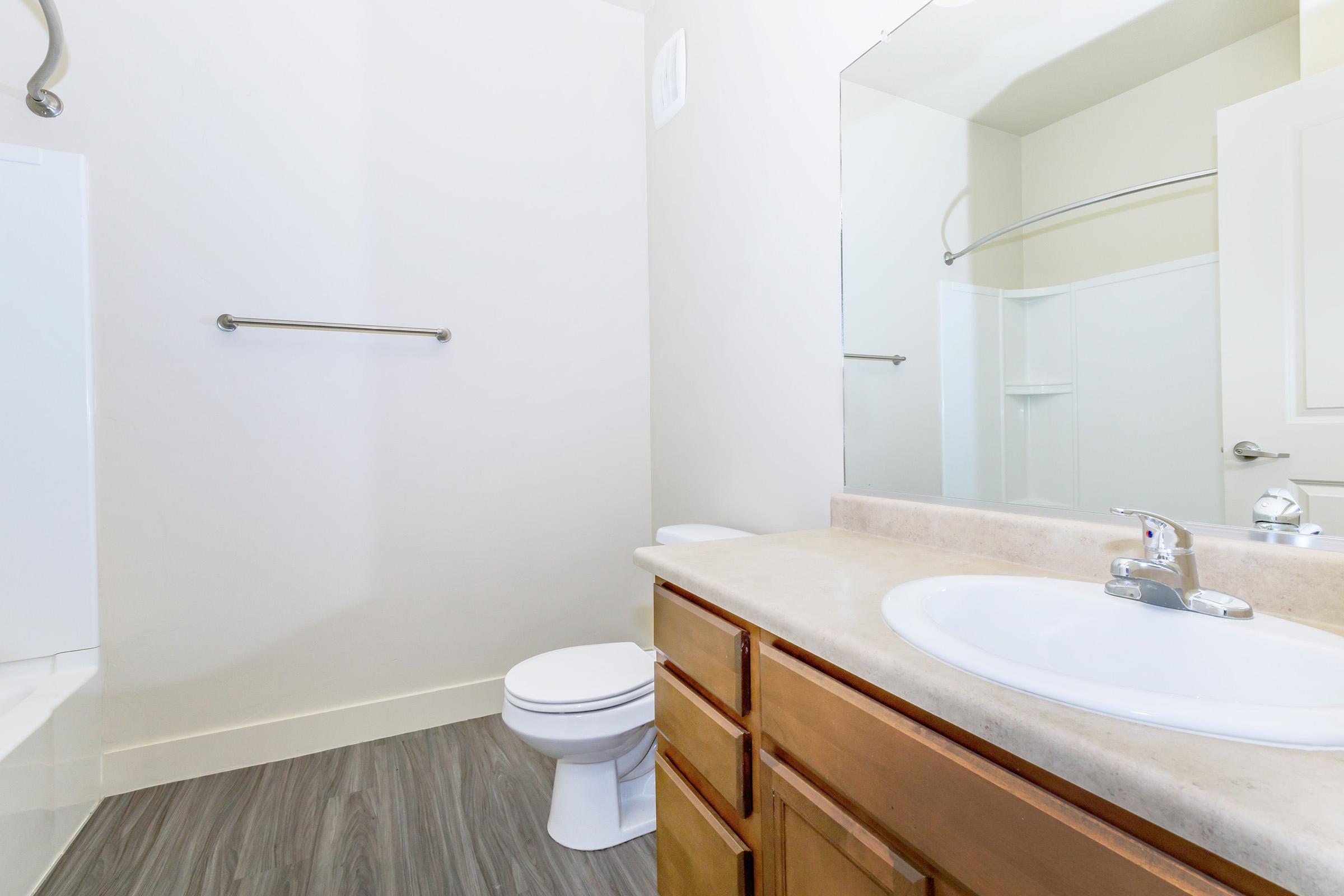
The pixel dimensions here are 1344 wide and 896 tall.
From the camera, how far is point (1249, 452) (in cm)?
77

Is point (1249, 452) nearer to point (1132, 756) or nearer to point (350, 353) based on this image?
point (1132, 756)

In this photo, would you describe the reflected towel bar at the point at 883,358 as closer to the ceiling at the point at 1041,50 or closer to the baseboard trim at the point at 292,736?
the ceiling at the point at 1041,50

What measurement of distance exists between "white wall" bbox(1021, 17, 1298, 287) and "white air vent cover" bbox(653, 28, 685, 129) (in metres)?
1.38

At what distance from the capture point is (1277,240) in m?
0.74

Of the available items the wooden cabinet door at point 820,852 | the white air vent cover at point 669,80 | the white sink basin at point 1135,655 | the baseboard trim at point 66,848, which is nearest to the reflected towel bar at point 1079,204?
the white sink basin at point 1135,655

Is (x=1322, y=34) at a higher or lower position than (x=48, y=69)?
lower

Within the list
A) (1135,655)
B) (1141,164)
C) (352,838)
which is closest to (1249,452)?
(1135,655)

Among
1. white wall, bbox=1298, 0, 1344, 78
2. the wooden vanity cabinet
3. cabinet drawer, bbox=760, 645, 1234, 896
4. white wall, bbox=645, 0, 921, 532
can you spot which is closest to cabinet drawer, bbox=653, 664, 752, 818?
the wooden vanity cabinet

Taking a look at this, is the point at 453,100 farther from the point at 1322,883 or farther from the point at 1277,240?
the point at 1322,883

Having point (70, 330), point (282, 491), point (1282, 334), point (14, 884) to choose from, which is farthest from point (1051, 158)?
point (14, 884)

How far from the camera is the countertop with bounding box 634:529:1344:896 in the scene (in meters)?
0.35

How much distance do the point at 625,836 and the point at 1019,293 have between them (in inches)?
57.7

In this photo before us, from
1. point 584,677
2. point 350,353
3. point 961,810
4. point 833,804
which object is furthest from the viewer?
point 350,353

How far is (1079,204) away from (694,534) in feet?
3.75
